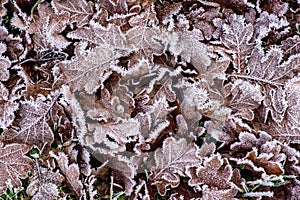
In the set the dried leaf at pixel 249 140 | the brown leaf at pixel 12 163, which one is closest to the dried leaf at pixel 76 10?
the brown leaf at pixel 12 163

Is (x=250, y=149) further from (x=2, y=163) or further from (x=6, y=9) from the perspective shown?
(x=6, y=9)

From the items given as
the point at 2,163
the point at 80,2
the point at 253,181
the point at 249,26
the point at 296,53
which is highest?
the point at 80,2

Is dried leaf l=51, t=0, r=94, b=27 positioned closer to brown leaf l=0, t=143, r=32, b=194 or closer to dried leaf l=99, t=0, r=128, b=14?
dried leaf l=99, t=0, r=128, b=14

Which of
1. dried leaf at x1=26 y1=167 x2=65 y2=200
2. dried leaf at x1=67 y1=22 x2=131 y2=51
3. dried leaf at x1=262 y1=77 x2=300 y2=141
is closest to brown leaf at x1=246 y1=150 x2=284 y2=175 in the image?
dried leaf at x1=262 y1=77 x2=300 y2=141

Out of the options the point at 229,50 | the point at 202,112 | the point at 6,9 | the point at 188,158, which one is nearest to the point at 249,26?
the point at 229,50

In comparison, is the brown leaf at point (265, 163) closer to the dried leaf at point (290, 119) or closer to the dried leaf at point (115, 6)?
the dried leaf at point (290, 119)
